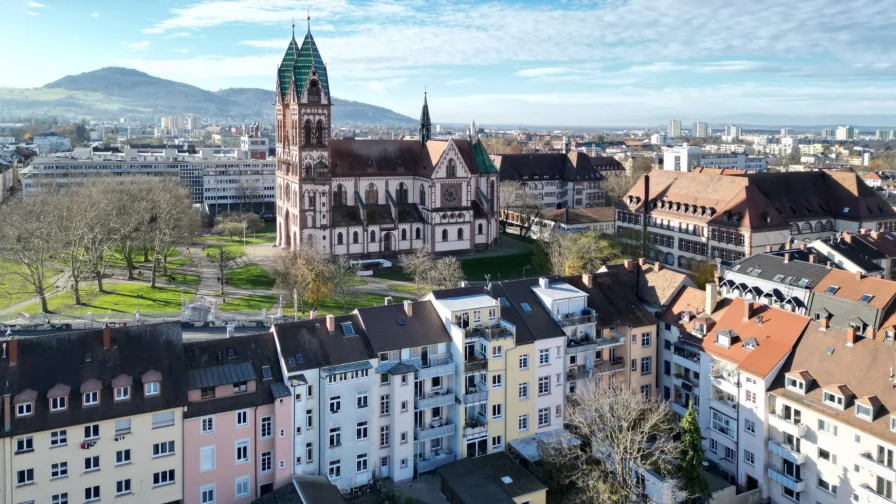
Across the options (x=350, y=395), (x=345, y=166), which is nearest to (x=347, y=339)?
(x=350, y=395)

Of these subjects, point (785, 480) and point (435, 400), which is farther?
point (435, 400)

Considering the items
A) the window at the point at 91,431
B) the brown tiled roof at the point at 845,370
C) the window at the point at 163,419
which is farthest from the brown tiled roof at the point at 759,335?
the window at the point at 91,431

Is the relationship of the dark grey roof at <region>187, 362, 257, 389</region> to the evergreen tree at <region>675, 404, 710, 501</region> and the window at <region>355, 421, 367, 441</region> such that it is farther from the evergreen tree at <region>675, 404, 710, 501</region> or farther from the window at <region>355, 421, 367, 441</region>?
the evergreen tree at <region>675, 404, 710, 501</region>

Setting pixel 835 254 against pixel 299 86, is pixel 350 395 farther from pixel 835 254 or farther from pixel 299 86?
pixel 299 86

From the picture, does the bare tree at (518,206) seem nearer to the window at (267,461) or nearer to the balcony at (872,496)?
the window at (267,461)

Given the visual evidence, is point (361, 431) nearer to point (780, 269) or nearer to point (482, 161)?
point (780, 269)

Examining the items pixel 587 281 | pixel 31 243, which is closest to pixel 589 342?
pixel 587 281
